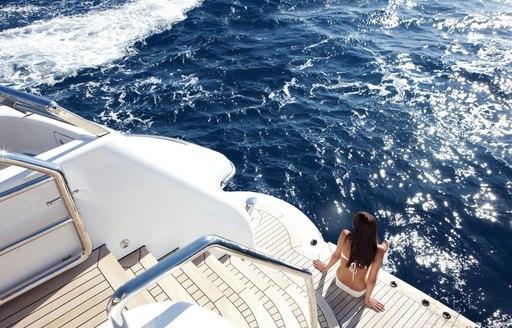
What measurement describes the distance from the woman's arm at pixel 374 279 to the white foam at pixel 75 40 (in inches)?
460

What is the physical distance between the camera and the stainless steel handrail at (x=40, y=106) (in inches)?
127

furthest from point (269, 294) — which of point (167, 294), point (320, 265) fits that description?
point (320, 265)

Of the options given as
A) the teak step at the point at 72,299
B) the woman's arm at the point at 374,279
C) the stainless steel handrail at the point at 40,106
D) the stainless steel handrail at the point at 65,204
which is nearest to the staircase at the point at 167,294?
the teak step at the point at 72,299

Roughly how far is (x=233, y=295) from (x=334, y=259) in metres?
1.86

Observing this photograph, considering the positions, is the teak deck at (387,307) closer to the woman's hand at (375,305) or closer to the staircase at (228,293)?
the woman's hand at (375,305)

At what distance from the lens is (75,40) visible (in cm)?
1462

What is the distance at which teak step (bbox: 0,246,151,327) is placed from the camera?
292 cm

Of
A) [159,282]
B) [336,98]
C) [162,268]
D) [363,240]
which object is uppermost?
[162,268]

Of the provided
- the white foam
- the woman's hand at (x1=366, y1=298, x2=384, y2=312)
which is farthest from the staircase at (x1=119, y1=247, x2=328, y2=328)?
the white foam

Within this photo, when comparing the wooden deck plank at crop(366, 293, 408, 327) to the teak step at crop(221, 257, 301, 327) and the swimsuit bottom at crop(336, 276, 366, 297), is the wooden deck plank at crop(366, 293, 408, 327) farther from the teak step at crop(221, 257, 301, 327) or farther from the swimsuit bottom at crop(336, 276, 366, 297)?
the teak step at crop(221, 257, 301, 327)

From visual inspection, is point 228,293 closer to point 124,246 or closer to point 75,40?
point 124,246

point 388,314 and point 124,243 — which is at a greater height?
point 124,243

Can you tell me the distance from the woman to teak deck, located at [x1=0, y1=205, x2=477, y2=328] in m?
0.16

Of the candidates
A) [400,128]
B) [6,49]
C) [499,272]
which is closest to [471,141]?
[400,128]
